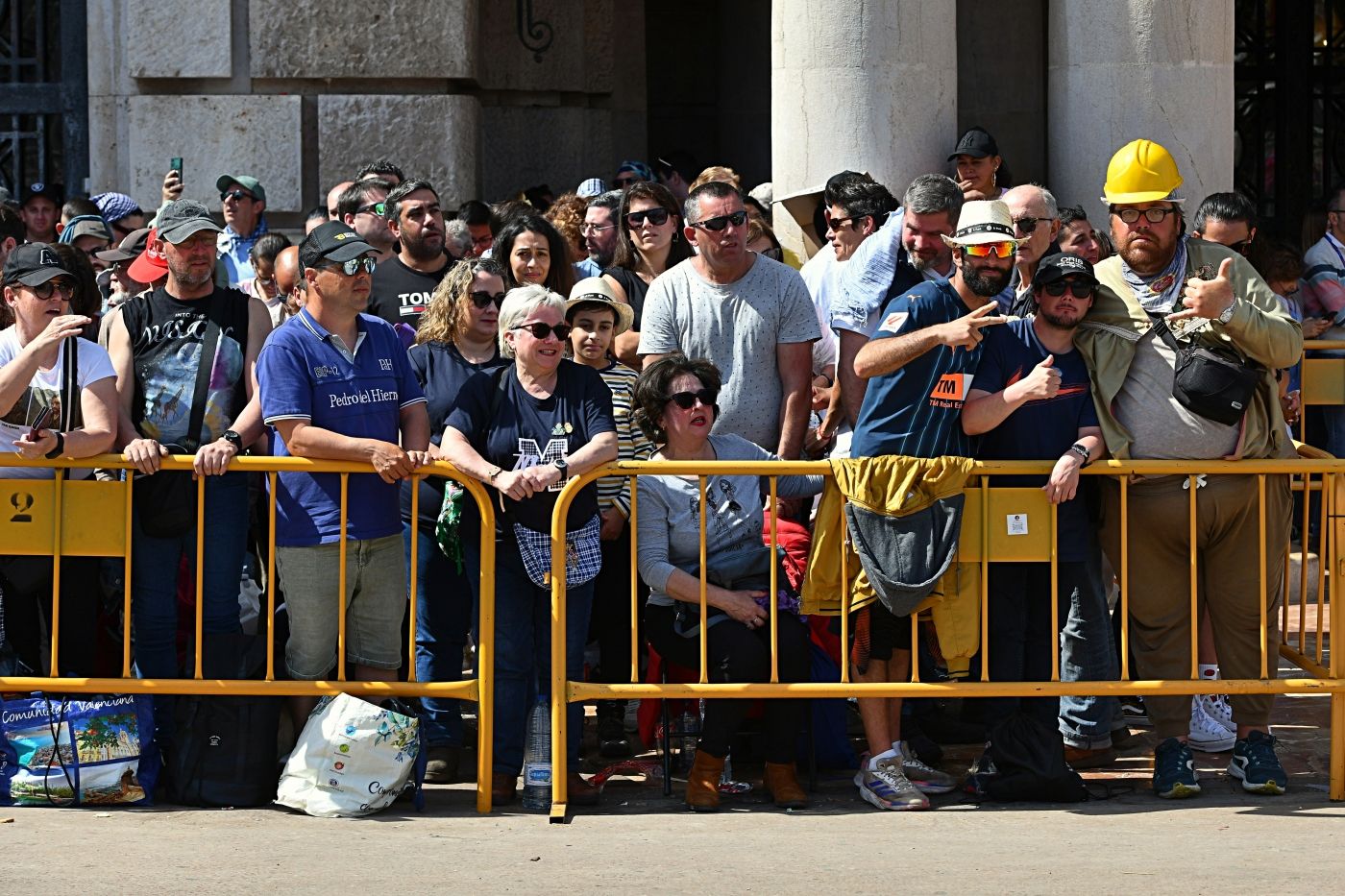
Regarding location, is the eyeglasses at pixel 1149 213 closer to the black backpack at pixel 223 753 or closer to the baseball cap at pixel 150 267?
the black backpack at pixel 223 753

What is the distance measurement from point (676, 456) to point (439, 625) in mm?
1111

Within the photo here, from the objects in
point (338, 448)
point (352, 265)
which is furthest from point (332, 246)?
point (338, 448)

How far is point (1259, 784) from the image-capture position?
6980 millimetres

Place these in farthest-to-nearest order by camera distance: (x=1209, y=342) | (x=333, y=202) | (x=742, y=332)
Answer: (x=333, y=202) < (x=742, y=332) < (x=1209, y=342)

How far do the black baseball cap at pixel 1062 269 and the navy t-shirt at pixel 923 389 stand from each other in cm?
30

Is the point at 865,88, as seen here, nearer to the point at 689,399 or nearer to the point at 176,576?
the point at 689,399

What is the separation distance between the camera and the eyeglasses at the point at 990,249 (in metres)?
6.82

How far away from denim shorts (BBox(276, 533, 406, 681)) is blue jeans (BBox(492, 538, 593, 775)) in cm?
36

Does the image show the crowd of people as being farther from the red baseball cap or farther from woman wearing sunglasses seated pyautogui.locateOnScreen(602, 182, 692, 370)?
woman wearing sunglasses seated pyautogui.locateOnScreen(602, 182, 692, 370)

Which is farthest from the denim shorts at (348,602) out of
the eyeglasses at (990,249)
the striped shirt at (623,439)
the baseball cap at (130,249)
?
the baseball cap at (130,249)

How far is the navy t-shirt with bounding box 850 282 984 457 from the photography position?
6.85 meters

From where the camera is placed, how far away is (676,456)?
7.08 m

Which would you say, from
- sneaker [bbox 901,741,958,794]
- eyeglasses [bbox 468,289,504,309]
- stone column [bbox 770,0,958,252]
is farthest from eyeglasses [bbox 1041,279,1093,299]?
stone column [bbox 770,0,958,252]

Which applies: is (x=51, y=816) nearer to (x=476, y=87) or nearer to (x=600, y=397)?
(x=600, y=397)
